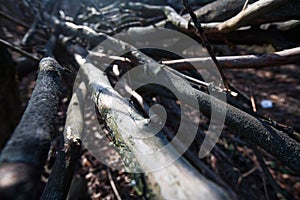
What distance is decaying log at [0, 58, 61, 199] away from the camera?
46 centimetres

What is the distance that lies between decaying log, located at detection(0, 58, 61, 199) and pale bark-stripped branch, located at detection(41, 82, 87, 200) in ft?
0.46

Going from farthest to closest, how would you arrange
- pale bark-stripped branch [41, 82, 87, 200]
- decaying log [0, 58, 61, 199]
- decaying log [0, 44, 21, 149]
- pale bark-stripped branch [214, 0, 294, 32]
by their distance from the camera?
decaying log [0, 44, 21, 149] → pale bark-stripped branch [214, 0, 294, 32] → pale bark-stripped branch [41, 82, 87, 200] → decaying log [0, 58, 61, 199]

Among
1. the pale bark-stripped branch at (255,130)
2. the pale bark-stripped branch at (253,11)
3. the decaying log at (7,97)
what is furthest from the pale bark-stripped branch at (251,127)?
the decaying log at (7,97)

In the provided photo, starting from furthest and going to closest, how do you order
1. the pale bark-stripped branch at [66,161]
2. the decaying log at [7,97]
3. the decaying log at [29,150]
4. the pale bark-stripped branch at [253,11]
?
the decaying log at [7,97] → the pale bark-stripped branch at [253,11] → the pale bark-stripped branch at [66,161] → the decaying log at [29,150]

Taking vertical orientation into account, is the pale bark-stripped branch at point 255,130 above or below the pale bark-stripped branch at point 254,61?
below

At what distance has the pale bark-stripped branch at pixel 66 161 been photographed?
71cm

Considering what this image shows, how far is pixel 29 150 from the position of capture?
526mm

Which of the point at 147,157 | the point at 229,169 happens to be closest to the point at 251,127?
the point at 147,157

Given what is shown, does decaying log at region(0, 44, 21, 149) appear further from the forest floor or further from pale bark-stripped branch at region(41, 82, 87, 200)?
pale bark-stripped branch at region(41, 82, 87, 200)

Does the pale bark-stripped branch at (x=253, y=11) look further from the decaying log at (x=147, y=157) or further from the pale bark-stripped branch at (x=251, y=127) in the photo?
the decaying log at (x=147, y=157)

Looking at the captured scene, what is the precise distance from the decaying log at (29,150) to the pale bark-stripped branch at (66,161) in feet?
0.46

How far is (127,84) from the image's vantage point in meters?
1.38

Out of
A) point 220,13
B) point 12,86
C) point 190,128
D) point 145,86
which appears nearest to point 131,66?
point 145,86

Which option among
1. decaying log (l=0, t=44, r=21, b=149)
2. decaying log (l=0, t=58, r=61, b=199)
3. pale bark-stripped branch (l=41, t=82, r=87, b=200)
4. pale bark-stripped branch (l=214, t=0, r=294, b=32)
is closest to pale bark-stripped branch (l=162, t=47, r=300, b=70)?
pale bark-stripped branch (l=214, t=0, r=294, b=32)
